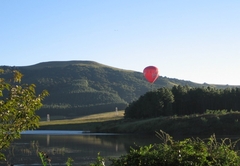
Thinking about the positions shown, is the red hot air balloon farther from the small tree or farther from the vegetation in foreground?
the vegetation in foreground

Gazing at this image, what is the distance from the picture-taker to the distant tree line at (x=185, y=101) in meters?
104

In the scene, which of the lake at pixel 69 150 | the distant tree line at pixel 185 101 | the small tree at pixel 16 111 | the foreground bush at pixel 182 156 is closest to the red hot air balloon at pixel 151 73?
the distant tree line at pixel 185 101

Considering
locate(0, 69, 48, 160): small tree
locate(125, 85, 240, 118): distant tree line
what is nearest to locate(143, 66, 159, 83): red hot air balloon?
locate(125, 85, 240, 118): distant tree line

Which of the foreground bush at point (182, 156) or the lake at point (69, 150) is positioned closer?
the foreground bush at point (182, 156)

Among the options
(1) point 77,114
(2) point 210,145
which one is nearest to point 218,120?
(2) point 210,145

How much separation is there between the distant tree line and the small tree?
91819 mm

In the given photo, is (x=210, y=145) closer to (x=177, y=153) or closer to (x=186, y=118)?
(x=177, y=153)

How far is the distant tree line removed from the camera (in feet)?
341

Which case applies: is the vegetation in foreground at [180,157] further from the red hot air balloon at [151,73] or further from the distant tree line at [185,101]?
the distant tree line at [185,101]

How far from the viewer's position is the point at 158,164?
1029cm

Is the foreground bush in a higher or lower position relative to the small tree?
lower

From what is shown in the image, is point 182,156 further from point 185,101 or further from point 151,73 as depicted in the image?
point 185,101

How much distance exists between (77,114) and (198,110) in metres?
94.3

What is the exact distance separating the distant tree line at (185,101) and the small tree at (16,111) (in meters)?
91.8
